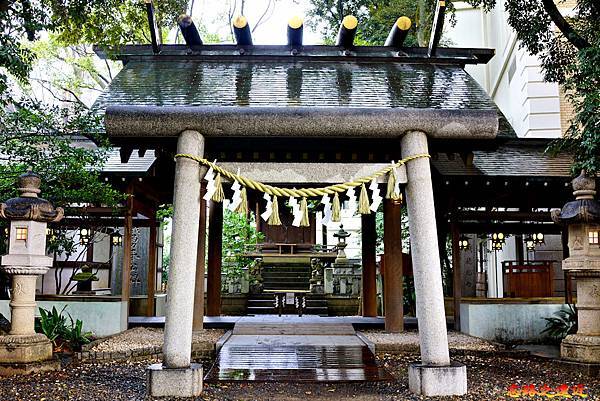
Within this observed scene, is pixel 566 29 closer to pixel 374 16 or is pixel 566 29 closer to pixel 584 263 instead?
pixel 584 263

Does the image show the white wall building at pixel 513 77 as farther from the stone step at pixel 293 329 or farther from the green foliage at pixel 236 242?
the green foliage at pixel 236 242

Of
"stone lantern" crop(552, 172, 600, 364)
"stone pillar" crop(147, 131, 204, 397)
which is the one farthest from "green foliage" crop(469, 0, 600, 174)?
"stone pillar" crop(147, 131, 204, 397)

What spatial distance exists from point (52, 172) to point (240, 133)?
4389 mm

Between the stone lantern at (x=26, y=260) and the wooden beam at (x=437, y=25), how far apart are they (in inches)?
288

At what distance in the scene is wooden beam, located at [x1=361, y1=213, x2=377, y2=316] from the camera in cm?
1336

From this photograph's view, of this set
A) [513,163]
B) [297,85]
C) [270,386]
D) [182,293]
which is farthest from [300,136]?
[513,163]

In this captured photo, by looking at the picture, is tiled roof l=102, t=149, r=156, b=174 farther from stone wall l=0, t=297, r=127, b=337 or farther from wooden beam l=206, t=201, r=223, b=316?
stone wall l=0, t=297, r=127, b=337

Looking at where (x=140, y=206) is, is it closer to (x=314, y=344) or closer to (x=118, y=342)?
(x=118, y=342)

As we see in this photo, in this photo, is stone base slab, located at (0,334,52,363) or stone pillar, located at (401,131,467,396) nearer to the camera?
stone pillar, located at (401,131,467,396)

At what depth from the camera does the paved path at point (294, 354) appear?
7.10m

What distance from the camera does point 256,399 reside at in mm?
6156

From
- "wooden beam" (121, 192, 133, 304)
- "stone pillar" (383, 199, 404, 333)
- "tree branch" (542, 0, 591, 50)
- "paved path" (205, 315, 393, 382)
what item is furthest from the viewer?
"wooden beam" (121, 192, 133, 304)

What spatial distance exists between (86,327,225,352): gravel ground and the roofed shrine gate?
3.53 meters

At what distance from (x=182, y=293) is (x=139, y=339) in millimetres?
4607
